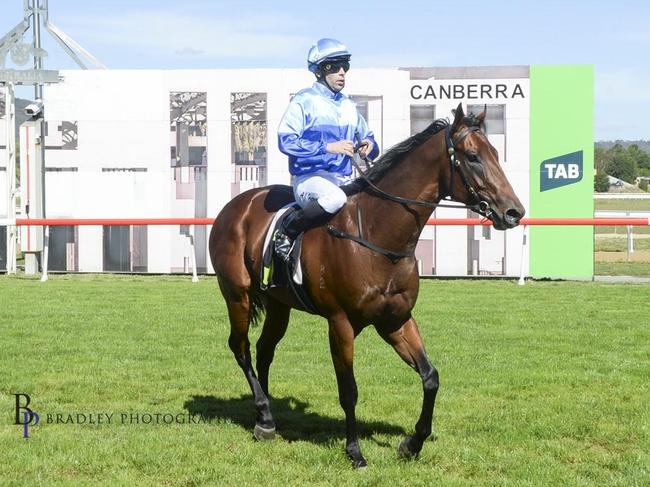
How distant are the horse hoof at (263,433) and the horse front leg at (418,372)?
0.91 metres

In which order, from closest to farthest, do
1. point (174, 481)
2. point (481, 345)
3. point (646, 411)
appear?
point (174, 481) → point (646, 411) → point (481, 345)

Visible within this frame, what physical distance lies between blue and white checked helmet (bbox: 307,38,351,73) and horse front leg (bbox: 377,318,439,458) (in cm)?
168

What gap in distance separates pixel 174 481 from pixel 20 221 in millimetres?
12021

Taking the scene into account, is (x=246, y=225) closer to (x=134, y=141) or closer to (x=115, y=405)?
(x=115, y=405)

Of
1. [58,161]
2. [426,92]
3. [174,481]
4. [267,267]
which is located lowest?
[174,481]

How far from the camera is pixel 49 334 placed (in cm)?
988

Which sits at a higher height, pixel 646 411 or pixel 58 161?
pixel 58 161

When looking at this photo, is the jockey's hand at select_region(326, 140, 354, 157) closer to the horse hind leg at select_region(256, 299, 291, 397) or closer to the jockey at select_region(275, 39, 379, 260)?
the jockey at select_region(275, 39, 379, 260)

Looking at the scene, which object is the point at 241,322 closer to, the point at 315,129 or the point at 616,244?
the point at 315,129

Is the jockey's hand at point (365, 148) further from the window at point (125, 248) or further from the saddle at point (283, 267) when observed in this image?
the window at point (125, 248)

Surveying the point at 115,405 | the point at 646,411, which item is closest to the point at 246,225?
the point at 115,405

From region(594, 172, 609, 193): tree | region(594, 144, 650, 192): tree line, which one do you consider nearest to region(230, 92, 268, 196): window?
region(594, 172, 609, 193): tree

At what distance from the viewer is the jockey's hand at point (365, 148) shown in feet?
18.6

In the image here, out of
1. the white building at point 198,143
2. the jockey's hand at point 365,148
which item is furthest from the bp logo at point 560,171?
the jockey's hand at point 365,148
